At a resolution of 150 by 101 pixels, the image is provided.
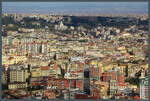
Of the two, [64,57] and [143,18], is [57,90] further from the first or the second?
[143,18]

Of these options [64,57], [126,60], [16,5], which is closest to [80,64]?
[64,57]

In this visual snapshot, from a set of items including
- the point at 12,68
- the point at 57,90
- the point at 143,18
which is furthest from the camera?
the point at 143,18

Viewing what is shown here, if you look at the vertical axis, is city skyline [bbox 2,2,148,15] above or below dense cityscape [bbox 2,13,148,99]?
above

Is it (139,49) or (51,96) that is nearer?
(51,96)

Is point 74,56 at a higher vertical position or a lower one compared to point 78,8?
lower

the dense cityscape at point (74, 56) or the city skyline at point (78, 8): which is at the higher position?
the city skyline at point (78, 8)

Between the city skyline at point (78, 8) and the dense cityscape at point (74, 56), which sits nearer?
the city skyline at point (78, 8)

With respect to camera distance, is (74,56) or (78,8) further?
(74,56)

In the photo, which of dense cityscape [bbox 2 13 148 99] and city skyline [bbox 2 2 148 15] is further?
dense cityscape [bbox 2 13 148 99]
